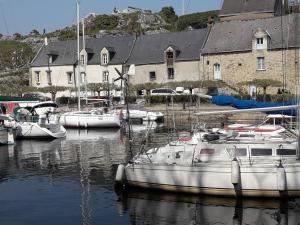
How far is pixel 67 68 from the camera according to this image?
75.9 metres

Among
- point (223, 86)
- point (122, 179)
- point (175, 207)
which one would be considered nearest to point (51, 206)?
point (122, 179)

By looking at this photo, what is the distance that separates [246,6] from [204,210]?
58565 mm

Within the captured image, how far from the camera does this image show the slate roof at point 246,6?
72000mm

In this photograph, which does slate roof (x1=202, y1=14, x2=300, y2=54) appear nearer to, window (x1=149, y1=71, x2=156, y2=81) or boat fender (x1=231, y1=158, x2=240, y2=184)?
window (x1=149, y1=71, x2=156, y2=81)

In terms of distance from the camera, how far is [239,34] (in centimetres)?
6356

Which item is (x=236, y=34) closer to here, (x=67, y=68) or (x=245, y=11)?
(x=245, y=11)

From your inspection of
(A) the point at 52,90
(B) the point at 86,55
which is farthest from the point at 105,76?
(A) the point at 52,90

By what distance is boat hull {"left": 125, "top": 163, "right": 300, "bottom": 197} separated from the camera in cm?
1934

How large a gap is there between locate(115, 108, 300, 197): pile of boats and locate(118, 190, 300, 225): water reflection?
40 cm

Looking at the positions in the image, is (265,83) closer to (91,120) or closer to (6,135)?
(91,120)

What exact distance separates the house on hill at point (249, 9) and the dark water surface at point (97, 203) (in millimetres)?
47905

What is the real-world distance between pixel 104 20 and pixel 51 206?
313 ft

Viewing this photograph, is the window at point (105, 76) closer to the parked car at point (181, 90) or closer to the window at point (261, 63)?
the parked car at point (181, 90)

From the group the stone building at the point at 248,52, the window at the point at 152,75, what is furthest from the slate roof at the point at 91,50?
the stone building at the point at 248,52
